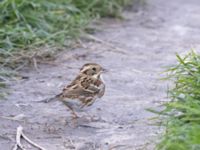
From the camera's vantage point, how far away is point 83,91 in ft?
21.3

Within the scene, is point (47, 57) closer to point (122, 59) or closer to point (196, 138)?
point (122, 59)

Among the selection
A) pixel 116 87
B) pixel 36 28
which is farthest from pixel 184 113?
pixel 36 28

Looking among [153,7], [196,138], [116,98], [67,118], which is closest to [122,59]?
[116,98]

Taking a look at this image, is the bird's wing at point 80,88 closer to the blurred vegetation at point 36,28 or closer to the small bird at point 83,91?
the small bird at point 83,91

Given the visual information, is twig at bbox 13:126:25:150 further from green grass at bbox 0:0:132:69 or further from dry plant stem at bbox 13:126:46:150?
green grass at bbox 0:0:132:69

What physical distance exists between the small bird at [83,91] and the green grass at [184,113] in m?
0.82

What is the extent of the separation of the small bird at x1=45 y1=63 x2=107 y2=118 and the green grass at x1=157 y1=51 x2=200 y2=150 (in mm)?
818

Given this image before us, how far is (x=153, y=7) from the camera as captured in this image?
475 inches

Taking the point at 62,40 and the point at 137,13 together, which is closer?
the point at 62,40

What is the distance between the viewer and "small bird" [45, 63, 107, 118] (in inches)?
254

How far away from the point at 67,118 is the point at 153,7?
574cm

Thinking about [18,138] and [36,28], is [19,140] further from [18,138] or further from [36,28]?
[36,28]

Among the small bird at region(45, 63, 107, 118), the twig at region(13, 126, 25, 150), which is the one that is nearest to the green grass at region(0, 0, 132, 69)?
the small bird at region(45, 63, 107, 118)

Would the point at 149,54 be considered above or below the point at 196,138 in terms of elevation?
below
